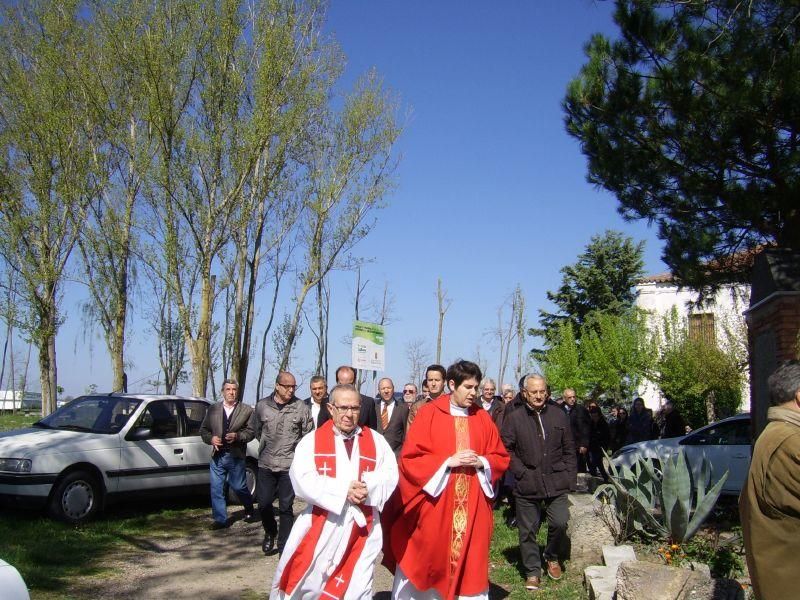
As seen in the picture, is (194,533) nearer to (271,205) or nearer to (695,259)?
(695,259)

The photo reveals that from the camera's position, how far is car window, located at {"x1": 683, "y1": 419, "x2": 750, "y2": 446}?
13.0m

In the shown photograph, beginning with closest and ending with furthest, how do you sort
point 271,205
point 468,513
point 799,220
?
1. point 468,513
2. point 799,220
3. point 271,205

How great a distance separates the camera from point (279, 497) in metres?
8.39

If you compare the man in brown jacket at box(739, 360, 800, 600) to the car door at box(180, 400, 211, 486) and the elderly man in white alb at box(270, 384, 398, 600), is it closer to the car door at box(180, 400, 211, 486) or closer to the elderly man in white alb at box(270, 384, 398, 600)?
the elderly man in white alb at box(270, 384, 398, 600)

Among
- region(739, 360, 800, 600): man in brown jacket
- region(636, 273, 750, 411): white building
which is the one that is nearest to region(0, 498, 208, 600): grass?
region(739, 360, 800, 600): man in brown jacket

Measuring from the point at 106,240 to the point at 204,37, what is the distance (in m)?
6.18

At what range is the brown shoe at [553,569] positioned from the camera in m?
7.61

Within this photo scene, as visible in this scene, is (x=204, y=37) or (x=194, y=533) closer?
(x=194, y=533)

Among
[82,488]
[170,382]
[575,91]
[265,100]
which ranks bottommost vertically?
[82,488]

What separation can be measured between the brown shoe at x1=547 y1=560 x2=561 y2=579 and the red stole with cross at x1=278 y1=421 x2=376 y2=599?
3245 mm

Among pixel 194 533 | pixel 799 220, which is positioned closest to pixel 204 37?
pixel 194 533

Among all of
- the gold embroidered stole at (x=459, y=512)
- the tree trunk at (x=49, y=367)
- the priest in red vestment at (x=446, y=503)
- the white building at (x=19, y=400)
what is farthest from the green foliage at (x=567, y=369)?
the white building at (x=19, y=400)

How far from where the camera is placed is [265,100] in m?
18.4

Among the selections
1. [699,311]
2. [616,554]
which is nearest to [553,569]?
[616,554]
